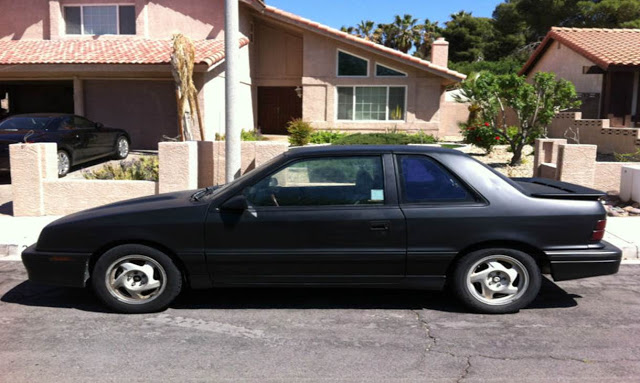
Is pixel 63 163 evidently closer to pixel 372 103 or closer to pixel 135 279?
pixel 135 279

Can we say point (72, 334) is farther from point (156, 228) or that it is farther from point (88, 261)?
point (156, 228)

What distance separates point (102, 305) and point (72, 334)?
71 centimetres

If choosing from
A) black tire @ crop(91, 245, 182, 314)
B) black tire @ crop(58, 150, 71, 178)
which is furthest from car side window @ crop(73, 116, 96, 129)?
black tire @ crop(91, 245, 182, 314)

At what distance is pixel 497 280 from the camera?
5.18 metres

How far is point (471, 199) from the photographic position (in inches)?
202

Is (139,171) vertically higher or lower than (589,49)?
lower

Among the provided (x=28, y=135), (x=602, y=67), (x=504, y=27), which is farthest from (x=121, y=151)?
(x=504, y=27)

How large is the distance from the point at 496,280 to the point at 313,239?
171cm

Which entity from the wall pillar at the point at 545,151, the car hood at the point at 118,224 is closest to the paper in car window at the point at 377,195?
the car hood at the point at 118,224

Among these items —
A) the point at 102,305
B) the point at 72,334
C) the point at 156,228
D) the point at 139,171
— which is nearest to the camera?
the point at 72,334

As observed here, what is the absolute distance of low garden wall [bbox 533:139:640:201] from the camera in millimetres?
10203

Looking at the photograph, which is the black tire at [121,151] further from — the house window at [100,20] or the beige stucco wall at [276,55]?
the beige stucco wall at [276,55]

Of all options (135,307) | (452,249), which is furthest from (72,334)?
(452,249)

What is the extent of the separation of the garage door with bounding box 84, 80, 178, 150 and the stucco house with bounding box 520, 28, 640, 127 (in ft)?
46.7
